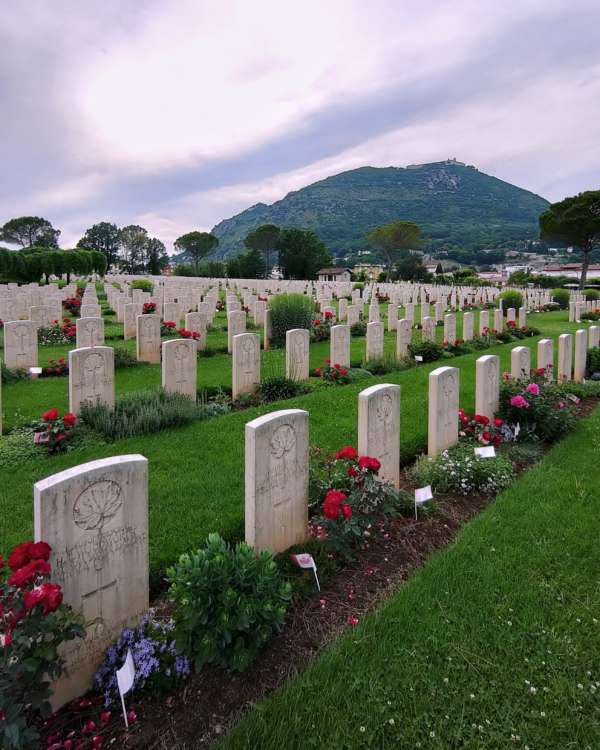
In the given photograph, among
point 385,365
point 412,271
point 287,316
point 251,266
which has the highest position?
point 412,271

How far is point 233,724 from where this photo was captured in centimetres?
229

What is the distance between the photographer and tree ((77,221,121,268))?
7894 cm

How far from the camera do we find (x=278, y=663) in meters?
2.72

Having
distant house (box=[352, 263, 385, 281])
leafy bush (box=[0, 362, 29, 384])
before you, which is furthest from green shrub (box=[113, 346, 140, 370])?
distant house (box=[352, 263, 385, 281])

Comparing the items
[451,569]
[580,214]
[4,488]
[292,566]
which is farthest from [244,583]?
[580,214]

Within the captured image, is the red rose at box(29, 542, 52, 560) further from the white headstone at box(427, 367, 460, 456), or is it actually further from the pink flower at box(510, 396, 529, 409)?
the pink flower at box(510, 396, 529, 409)

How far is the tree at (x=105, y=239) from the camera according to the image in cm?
7894

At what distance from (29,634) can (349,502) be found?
2.33m

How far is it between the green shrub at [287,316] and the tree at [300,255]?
45.4 meters

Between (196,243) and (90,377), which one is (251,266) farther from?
(90,377)

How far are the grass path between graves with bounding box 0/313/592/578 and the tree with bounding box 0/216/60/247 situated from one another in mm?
79408

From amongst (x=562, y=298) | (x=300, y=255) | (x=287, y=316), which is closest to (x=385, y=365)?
(x=287, y=316)

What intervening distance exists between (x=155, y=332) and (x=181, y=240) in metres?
73.9

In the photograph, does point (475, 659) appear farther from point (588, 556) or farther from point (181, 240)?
point (181, 240)
